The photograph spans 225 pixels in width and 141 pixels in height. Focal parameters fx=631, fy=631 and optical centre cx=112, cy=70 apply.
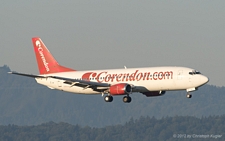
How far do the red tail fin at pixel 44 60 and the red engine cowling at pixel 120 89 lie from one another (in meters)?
15.5

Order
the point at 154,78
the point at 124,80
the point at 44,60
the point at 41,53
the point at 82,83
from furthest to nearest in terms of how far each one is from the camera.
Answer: the point at 41,53, the point at 44,60, the point at 82,83, the point at 124,80, the point at 154,78

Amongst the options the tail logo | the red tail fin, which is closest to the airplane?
the red tail fin

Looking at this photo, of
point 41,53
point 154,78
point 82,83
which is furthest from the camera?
point 41,53

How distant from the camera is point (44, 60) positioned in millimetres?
103375

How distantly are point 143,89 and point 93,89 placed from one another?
347 inches

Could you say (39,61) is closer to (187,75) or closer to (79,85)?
(79,85)

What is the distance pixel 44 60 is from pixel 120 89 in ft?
69.0

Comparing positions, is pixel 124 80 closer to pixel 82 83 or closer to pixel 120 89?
pixel 120 89

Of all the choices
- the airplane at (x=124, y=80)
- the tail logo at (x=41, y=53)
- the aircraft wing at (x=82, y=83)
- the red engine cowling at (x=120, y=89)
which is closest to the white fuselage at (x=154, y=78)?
the airplane at (x=124, y=80)

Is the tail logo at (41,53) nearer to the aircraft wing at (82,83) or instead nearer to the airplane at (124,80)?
the airplane at (124,80)

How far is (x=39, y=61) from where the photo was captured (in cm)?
10381

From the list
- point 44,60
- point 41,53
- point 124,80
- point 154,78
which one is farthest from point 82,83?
point 41,53

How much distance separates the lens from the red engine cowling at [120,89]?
86625 millimetres

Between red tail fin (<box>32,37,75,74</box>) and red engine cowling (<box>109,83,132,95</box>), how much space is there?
15.5 meters
